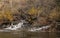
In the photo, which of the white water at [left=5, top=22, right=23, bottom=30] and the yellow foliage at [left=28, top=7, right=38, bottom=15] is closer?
the white water at [left=5, top=22, right=23, bottom=30]

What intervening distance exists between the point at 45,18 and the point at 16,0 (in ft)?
12.3

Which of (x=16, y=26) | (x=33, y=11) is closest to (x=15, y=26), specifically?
(x=16, y=26)

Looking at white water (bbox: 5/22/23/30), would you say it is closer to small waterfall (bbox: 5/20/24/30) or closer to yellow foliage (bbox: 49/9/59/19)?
small waterfall (bbox: 5/20/24/30)

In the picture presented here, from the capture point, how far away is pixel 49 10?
23188 mm

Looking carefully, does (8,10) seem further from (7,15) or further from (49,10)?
(49,10)

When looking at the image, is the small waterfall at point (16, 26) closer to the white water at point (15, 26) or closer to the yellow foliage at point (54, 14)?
the white water at point (15, 26)

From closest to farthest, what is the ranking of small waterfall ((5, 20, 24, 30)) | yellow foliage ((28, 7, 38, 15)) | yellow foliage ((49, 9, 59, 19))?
small waterfall ((5, 20, 24, 30))
yellow foliage ((49, 9, 59, 19))
yellow foliage ((28, 7, 38, 15))

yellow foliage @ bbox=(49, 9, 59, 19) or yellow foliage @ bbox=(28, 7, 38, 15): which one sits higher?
yellow foliage @ bbox=(28, 7, 38, 15)

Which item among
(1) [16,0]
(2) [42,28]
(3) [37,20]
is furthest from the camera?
(1) [16,0]

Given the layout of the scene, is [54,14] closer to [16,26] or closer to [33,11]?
[33,11]

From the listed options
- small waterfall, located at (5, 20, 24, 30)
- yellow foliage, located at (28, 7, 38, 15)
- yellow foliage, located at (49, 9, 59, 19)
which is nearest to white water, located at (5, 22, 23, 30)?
small waterfall, located at (5, 20, 24, 30)

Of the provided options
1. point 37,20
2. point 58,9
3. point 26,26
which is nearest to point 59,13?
point 58,9

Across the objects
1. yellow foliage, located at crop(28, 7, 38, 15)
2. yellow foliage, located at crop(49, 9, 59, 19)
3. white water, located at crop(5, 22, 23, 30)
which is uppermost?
yellow foliage, located at crop(28, 7, 38, 15)

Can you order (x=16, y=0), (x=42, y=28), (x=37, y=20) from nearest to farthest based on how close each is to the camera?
(x=42, y=28), (x=37, y=20), (x=16, y=0)
